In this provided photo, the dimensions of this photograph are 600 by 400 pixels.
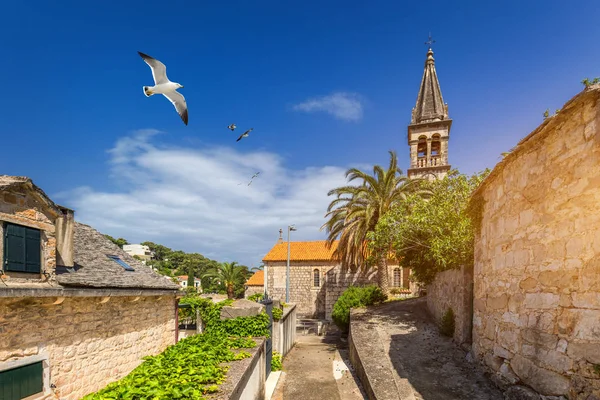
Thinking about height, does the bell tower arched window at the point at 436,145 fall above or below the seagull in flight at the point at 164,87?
above

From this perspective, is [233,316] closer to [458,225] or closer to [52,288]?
[52,288]

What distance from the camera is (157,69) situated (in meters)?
5.94

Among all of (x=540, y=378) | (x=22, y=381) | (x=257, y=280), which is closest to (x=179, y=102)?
(x=22, y=381)

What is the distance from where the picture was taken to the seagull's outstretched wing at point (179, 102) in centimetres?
621

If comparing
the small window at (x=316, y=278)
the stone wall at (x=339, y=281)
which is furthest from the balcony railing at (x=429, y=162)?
the small window at (x=316, y=278)

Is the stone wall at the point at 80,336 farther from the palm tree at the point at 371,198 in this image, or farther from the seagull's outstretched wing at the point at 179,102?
the palm tree at the point at 371,198

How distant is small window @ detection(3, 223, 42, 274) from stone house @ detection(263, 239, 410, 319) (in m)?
25.4

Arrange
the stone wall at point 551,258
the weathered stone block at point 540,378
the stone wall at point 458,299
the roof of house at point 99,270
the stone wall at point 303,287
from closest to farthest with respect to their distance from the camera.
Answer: the stone wall at point 551,258, the weathered stone block at point 540,378, the roof of house at point 99,270, the stone wall at point 458,299, the stone wall at point 303,287

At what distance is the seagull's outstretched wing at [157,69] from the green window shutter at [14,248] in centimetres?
348

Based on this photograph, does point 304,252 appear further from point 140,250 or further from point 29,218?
point 140,250

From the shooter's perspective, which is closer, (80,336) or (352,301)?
(80,336)

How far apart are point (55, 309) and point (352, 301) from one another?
14224 millimetres

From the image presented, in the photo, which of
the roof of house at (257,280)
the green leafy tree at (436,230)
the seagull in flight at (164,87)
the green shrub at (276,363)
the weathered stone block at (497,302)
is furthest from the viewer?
the roof of house at (257,280)

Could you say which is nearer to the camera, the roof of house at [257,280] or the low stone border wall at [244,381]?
the low stone border wall at [244,381]
